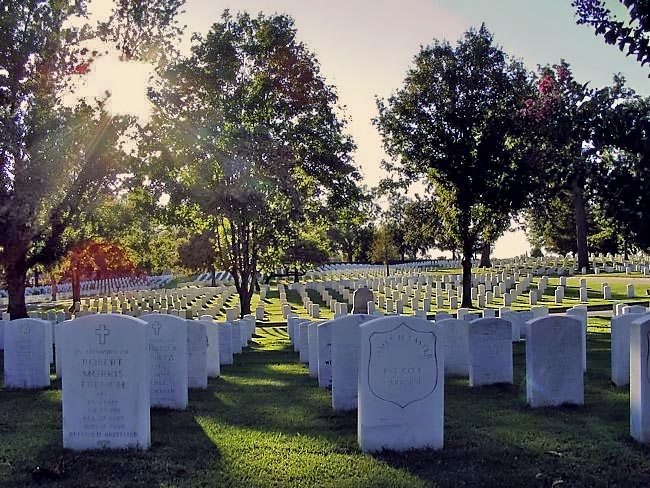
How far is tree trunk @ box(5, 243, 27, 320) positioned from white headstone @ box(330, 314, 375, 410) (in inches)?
575

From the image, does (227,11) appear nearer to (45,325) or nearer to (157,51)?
(157,51)

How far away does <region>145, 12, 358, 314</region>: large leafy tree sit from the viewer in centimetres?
2216

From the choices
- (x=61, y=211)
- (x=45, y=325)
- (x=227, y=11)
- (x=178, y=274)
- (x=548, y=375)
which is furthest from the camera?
(x=178, y=274)

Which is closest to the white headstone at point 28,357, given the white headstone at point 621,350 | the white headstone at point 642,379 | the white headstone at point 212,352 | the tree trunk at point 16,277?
the white headstone at point 212,352

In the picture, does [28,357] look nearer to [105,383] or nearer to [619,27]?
[105,383]

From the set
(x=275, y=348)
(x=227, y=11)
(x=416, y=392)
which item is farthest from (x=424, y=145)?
(x=416, y=392)

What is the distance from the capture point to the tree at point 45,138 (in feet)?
61.5

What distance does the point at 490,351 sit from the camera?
1062 centimetres

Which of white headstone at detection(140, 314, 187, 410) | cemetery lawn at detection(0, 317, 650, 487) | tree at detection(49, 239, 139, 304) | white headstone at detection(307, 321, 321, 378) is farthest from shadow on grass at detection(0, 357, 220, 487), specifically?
tree at detection(49, 239, 139, 304)

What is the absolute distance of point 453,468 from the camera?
254 inches

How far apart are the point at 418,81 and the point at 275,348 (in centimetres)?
1368

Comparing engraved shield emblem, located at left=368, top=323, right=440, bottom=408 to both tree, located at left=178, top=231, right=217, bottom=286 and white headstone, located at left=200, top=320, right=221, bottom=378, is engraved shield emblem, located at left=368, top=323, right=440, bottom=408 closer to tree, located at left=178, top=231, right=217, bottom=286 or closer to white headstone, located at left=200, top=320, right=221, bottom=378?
white headstone, located at left=200, top=320, right=221, bottom=378

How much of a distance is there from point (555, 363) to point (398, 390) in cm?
287

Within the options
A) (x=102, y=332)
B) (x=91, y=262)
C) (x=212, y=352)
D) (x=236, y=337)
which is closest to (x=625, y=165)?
(x=102, y=332)
